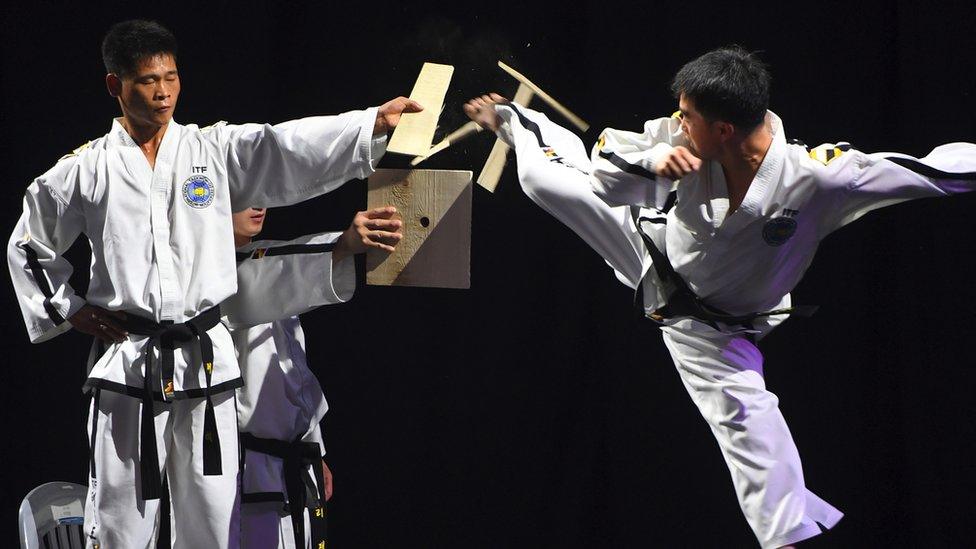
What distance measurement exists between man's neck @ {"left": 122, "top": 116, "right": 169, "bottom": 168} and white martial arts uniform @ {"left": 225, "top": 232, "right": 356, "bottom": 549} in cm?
36

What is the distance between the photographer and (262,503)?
A: 9.52ft

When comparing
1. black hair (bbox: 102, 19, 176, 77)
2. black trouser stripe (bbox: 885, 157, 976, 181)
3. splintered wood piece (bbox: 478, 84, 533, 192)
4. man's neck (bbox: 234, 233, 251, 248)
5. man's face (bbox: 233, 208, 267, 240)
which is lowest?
man's neck (bbox: 234, 233, 251, 248)

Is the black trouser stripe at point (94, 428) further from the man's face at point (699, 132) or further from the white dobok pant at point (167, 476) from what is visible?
the man's face at point (699, 132)

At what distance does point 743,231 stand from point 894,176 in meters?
0.37

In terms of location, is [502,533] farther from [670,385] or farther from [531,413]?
[670,385]

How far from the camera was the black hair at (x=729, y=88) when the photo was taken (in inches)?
95.7

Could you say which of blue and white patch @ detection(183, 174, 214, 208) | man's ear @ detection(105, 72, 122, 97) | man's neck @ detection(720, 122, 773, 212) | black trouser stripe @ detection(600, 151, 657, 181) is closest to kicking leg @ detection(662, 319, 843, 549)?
man's neck @ detection(720, 122, 773, 212)

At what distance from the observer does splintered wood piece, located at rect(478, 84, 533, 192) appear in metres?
2.99

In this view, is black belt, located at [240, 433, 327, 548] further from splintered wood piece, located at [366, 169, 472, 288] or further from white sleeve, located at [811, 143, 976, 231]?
white sleeve, located at [811, 143, 976, 231]

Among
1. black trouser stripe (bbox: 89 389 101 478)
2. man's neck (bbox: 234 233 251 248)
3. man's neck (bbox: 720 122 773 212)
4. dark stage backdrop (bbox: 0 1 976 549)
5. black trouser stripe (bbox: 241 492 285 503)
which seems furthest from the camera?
dark stage backdrop (bbox: 0 1 976 549)

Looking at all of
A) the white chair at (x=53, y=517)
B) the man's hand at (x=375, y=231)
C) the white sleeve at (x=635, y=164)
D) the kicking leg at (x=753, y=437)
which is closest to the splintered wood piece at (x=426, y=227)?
the man's hand at (x=375, y=231)

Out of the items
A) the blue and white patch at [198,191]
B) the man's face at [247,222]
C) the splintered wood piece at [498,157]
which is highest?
the splintered wood piece at [498,157]

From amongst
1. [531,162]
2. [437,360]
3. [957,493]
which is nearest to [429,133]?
[531,162]

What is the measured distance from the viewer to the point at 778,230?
2545 millimetres
